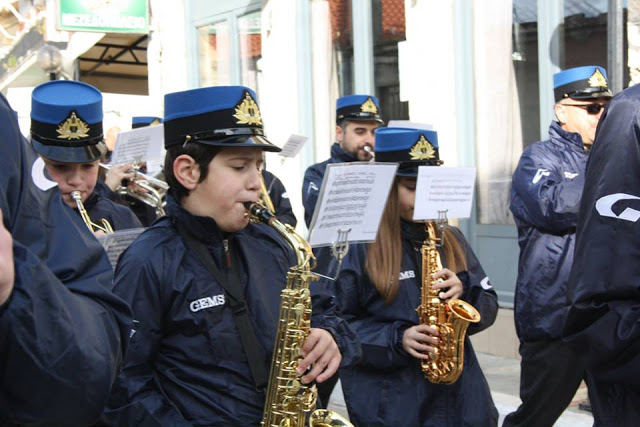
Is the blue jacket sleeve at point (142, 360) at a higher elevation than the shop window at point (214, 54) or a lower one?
lower

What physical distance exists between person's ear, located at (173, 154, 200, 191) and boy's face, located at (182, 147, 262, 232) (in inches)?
0.9

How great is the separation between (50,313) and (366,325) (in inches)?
106

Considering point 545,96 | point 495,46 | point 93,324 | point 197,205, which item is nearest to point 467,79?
point 495,46

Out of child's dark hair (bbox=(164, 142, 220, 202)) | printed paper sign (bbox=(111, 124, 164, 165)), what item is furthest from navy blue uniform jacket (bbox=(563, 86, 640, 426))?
printed paper sign (bbox=(111, 124, 164, 165))

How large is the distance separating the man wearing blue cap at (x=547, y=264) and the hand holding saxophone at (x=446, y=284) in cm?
120

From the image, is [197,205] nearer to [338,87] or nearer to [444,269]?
[444,269]

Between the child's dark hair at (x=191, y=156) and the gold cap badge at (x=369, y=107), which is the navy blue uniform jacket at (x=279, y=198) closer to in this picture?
the gold cap badge at (x=369, y=107)

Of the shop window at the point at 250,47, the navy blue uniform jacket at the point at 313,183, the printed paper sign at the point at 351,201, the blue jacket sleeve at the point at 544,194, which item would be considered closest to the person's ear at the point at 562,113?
the blue jacket sleeve at the point at 544,194

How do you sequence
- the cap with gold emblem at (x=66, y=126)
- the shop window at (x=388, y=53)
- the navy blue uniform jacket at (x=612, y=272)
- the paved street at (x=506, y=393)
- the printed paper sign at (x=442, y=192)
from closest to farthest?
the navy blue uniform jacket at (x=612, y=272) < the printed paper sign at (x=442, y=192) < the cap with gold emblem at (x=66, y=126) < the paved street at (x=506, y=393) < the shop window at (x=388, y=53)

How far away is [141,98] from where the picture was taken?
54.9 ft

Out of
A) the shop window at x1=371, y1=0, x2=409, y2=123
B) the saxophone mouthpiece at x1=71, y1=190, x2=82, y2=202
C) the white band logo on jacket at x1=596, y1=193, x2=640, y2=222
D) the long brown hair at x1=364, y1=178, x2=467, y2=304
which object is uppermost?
the shop window at x1=371, y1=0, x2=409, y2=123

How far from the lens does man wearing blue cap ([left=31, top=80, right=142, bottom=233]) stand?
14.4ft

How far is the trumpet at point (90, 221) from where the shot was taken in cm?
443

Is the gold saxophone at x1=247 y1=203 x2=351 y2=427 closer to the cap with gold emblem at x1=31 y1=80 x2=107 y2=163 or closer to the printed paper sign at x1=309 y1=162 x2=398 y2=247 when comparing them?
the printed paper sign at x1=309 y1=162 x2=398 y2=247
